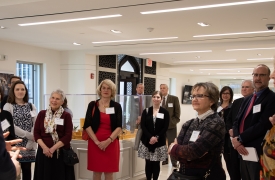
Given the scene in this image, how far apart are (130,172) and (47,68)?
4834mm

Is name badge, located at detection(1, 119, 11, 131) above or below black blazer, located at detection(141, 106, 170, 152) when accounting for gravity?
above

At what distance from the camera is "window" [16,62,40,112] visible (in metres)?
7.78

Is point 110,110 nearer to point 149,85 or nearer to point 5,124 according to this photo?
point 5,124

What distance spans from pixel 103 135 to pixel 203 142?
6.02 ft

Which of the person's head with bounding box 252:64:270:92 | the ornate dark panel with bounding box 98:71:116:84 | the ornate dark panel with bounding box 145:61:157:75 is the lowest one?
the person's head with bounding box 252:64:270:92

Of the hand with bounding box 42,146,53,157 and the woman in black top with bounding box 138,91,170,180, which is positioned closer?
the hand with bounding box 42,146,53,157

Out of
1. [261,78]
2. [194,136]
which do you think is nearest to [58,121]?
[194,136]

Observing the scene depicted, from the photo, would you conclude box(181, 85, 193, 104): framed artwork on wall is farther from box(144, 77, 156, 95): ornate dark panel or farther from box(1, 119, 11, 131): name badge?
box(1, 119, 11, 131): name badge

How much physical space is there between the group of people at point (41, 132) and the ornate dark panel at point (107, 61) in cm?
530

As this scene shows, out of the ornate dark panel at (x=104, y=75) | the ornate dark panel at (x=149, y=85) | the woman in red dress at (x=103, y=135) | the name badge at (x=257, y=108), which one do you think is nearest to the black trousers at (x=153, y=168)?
the woman in red dress at (x=103, y=135)

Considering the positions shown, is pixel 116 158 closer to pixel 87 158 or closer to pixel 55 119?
pixel 87 158

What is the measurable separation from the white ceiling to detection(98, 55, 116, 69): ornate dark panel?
761 millimetres

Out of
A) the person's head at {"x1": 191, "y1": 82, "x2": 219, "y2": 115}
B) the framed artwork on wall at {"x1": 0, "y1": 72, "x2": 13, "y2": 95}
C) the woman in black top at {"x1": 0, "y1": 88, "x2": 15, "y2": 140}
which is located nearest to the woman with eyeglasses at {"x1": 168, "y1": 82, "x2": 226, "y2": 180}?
the person's head at {"x1": 191, "y1": 82, "x2": 219, "y2": 115}

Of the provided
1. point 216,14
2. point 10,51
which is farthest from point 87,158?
point 10,51
